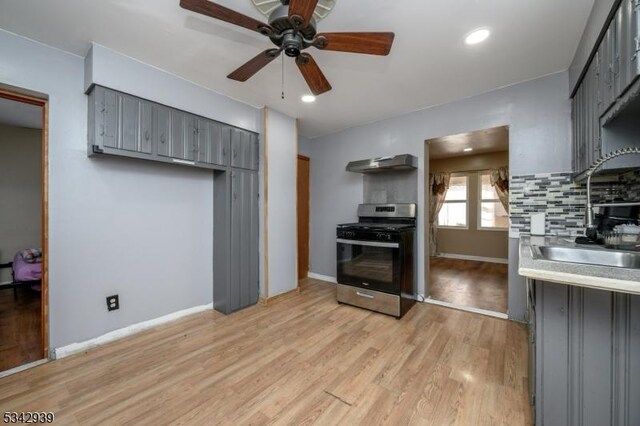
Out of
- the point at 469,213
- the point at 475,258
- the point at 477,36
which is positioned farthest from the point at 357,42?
the point at 475,258

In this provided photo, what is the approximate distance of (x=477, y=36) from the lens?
183 cm

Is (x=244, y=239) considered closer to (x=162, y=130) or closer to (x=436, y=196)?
(x=162, y=130)

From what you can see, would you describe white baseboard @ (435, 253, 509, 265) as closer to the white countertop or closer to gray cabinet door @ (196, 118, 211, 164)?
the white countertop

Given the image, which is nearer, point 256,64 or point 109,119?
point 256,64

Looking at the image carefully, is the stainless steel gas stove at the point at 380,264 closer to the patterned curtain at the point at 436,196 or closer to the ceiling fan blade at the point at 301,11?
the ceiling fan blade at the point at 301,11

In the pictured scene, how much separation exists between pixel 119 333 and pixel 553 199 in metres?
4.19

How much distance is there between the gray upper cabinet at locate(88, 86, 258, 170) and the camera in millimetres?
2027

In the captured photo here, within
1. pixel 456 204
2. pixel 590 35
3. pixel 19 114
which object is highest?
pixel 19 114

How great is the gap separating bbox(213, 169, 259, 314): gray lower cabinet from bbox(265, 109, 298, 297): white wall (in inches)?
8.2

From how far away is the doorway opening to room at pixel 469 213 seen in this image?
4629 millimetres

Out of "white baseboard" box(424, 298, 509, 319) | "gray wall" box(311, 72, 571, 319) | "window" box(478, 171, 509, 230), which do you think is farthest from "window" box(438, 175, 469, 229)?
"white baseboard" box(424, 298, 509, 319)

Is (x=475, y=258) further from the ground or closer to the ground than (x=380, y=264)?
closer to the ground

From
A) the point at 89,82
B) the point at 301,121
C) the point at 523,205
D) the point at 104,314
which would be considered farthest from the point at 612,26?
the point at 104,314

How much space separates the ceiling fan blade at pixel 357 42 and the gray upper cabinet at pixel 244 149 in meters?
1.78
